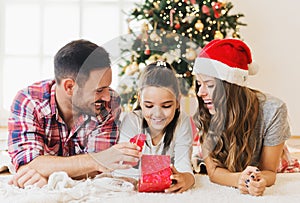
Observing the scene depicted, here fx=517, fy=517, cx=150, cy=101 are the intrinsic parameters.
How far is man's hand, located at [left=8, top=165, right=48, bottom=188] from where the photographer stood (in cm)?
174

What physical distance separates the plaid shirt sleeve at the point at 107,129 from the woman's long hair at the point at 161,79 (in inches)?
5.3

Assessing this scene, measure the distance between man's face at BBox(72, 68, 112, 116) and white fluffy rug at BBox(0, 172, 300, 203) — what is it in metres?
0.24

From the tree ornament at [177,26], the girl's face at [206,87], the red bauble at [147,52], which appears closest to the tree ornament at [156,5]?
the tree ornament at [177,26]

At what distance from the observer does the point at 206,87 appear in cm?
178

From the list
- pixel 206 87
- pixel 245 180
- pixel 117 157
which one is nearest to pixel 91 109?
pixel 117 157

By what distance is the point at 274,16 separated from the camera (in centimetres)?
418

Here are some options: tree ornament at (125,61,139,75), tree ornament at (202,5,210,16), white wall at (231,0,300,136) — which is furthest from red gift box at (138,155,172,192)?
white wall at (231,0,300,136)

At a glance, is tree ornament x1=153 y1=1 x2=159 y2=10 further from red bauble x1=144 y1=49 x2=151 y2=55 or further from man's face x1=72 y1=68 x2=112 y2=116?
man's face x1=72 y1=68 x2=112 y2=116

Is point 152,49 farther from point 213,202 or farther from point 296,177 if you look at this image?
point 296,177

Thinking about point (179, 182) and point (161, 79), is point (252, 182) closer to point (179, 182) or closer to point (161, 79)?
point (179, 182)

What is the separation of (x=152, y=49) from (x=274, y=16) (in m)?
2.62

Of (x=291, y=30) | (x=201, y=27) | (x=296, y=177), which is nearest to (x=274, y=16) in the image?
(x=291, y=30)

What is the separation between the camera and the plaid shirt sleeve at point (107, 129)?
1797 millimetres

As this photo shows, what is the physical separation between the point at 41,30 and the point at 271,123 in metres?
2.92
